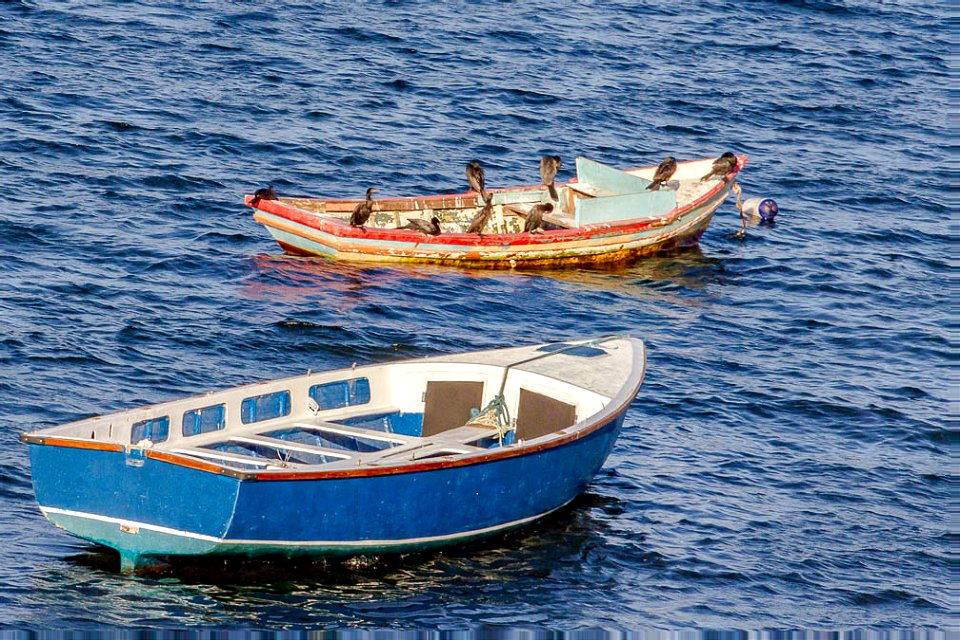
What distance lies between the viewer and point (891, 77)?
37.7m

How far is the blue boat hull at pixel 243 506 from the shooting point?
1215 centimetres

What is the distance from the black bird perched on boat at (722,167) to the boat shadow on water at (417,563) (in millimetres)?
12195

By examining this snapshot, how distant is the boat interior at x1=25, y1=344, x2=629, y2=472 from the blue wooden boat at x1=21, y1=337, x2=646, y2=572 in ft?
0.05

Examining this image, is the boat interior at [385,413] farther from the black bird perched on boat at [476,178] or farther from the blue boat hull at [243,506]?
the black bird perched on boat at [476,178]

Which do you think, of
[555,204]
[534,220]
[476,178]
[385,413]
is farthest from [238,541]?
[555,204]

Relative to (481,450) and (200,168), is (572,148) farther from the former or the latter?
(481,450)

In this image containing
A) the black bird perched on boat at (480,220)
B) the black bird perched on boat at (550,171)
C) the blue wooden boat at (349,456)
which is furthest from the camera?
the black bird perched on boat at (550,171)

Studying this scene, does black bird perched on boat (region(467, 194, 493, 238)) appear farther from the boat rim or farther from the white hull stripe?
the white hull stripe

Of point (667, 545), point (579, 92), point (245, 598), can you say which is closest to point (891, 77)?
point (579, 92)

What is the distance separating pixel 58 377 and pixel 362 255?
6313mm

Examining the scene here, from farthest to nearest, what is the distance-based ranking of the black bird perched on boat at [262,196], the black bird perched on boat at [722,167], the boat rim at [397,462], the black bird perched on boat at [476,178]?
the black bird perched on boat at [722,167] → the black bird perched on boat at [476,178] → the black bird perched on boat at [262,196] → the boat rim at [397,462]

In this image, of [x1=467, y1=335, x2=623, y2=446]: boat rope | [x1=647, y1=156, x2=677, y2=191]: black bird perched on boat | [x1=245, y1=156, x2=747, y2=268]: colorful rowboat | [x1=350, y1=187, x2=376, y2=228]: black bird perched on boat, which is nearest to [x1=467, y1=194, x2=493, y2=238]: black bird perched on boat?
[x1=245, y1=156, x2=747, y2=268]: colorful rowboat

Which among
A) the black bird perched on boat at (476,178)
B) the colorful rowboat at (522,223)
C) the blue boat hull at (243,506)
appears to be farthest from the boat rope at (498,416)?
the black bird perched on boat at (476,178)

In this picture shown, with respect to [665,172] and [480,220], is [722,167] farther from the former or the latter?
[480,220]
